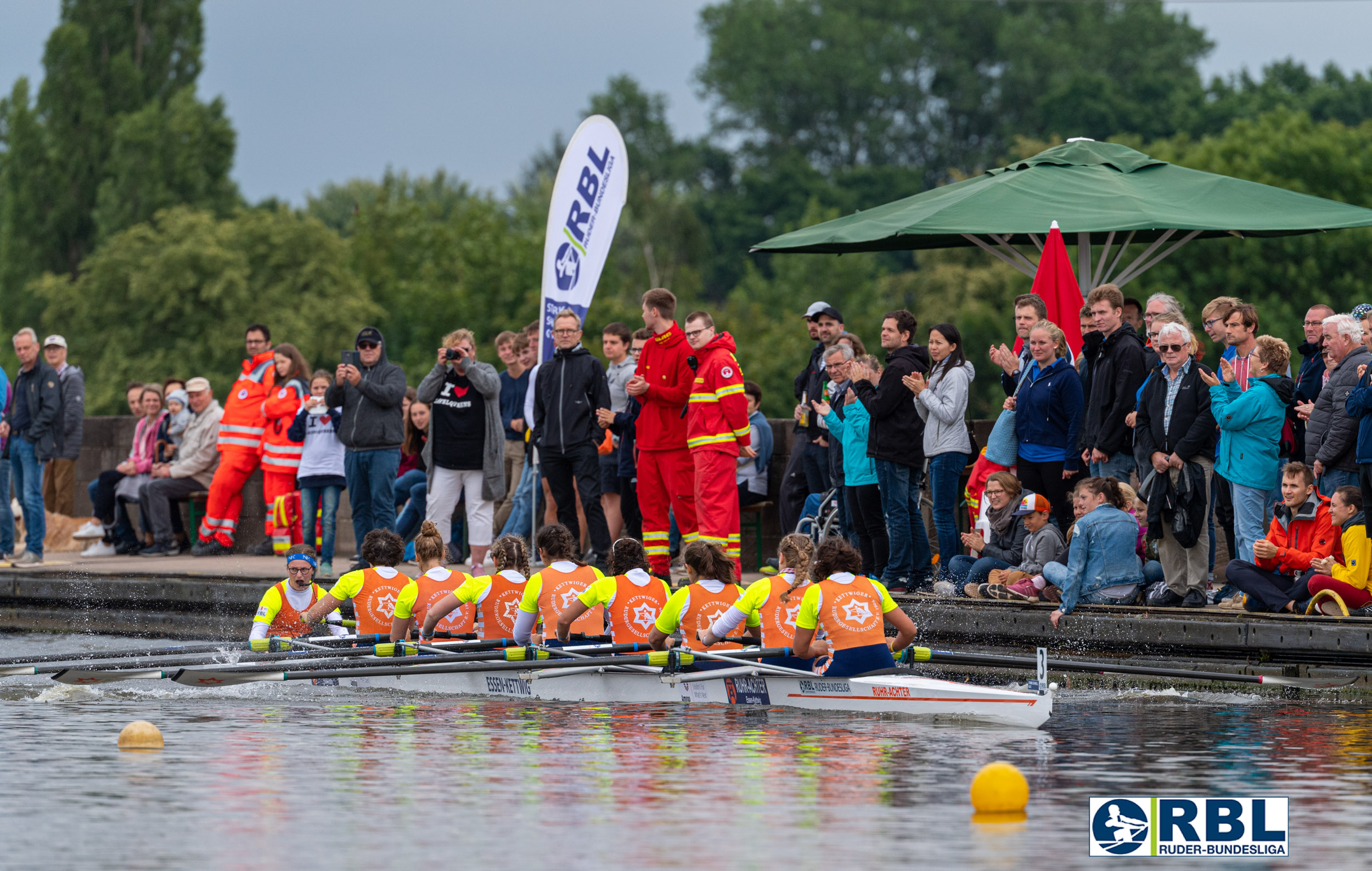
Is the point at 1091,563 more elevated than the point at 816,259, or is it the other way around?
the point at 816,259

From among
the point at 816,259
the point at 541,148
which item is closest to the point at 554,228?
the point at 816,259

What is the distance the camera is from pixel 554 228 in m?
16.0

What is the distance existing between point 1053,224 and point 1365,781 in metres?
6.03

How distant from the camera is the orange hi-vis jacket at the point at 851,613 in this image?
412 inches

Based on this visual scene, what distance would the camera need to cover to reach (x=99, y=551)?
19266mm

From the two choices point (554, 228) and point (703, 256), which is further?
point (703, 256)

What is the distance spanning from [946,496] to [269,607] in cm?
507

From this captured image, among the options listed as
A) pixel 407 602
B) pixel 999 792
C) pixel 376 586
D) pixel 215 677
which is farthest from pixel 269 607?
pixel 999 792

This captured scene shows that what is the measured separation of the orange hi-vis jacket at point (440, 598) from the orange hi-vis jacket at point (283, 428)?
14.3ft

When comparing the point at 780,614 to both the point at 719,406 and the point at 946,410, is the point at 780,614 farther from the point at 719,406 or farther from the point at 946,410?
the point at 719,406

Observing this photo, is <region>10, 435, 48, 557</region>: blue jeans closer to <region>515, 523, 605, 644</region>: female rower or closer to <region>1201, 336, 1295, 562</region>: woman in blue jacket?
<region>515, 523, 605, 644</region>: female rower

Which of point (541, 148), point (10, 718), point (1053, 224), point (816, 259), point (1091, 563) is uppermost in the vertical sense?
point (541, 148)

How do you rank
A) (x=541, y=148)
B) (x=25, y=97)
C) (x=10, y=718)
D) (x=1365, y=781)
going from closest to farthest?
(x=1365, y=781), (x=10, y=718), (x=25, y=97), (x=541, y=148)

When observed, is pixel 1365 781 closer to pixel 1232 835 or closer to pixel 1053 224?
pixel 1232 835
